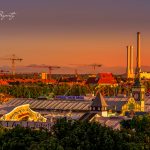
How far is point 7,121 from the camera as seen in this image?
3280 inches

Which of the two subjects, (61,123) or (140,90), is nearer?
(61,123)

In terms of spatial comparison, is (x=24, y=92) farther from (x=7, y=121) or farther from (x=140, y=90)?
(x=7, y=121)

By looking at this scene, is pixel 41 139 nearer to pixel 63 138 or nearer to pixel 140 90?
pixel 63 138

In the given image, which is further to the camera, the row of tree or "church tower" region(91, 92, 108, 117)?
"church tower" region(91, 92, 108, 117)

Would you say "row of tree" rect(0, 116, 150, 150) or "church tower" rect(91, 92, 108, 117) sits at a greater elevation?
"church tower" rect(91, 92, 108, 117)

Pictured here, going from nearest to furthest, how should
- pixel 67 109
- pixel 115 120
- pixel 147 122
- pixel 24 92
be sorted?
pixel 147 122 < pixel 115 120 < pixel 67 109 < pixel 24 92

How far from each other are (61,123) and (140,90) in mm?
74809

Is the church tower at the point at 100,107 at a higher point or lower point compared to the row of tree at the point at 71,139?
A: higher

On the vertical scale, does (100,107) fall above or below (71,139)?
above

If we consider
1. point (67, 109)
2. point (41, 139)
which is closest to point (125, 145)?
point (41, 139)

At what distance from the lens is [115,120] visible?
3452 inches

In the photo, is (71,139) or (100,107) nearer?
(71,139)

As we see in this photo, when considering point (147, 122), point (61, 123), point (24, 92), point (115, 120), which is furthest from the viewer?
point (24, 92)

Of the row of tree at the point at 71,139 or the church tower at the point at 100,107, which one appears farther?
the church tower at the point at 100,107
